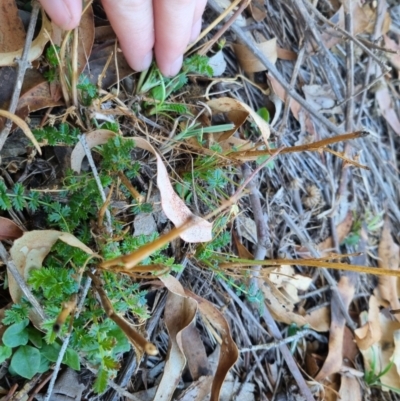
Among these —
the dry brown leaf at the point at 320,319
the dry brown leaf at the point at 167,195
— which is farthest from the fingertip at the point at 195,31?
the dry brown leaf at the point at 320,319

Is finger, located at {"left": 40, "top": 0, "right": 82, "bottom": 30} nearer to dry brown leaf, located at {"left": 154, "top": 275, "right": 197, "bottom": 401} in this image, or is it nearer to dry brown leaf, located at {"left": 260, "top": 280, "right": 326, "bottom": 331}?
dry brown leaf, located at {"left": 154, "top": 275, "right": 197, "bottom": 401}

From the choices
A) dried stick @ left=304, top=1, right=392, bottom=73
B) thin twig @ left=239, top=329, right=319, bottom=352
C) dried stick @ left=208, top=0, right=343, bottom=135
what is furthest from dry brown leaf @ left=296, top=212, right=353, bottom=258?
dried stick @ left=304, top=1, right=392, bottom=73

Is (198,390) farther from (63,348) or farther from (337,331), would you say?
(337,331)

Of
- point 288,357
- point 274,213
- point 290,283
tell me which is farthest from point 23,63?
point 288,357

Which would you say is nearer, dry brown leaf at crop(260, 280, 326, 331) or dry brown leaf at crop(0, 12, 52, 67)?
dry brown leaf at crop(0, 12, 52, 67)

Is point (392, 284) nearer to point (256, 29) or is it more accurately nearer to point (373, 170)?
point (373, 170)

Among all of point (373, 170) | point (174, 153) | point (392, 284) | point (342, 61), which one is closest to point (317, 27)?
point (342, 61)
